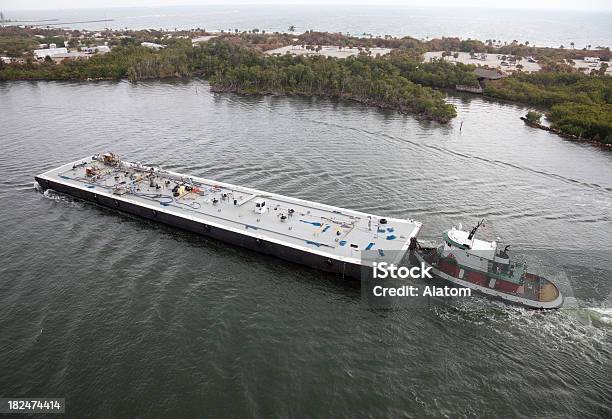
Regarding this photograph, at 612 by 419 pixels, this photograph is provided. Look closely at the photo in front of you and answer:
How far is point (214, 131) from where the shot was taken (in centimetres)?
10338

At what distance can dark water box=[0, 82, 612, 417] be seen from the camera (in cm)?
3634

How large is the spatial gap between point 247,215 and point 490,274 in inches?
1305

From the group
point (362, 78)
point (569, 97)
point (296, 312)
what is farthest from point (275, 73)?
point (296, 312)

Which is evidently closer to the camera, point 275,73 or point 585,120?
point 585,120

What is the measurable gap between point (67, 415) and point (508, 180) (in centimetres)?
7761

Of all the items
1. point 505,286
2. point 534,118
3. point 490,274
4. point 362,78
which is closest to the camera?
point 505,286

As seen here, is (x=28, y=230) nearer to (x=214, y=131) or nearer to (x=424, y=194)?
(x=214, y=131)

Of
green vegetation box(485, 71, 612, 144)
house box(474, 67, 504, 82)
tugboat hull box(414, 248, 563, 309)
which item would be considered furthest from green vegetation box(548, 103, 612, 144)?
tugboat hull box(414, 248, 563, 309)

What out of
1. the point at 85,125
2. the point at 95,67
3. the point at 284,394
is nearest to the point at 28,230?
the point at 284,394

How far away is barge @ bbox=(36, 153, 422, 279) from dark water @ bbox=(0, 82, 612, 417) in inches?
85.3

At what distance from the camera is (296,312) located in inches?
1785
